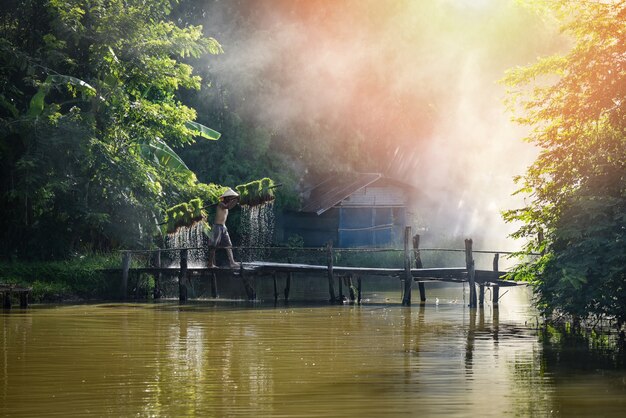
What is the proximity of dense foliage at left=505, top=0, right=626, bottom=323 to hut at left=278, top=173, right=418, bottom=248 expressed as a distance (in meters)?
25.1

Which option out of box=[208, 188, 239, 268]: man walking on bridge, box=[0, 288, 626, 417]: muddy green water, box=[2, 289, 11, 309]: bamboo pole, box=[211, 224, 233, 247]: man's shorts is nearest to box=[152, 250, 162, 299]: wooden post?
box=[208, 188, 239, 268]: man walking on bridge

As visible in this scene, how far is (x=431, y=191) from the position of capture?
5469 cm

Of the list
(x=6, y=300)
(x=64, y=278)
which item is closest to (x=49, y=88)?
(x=64, y=278)

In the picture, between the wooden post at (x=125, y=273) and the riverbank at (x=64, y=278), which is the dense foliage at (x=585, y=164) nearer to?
the wooden post at (x=125, y=273)

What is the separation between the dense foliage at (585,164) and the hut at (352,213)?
82.3 feet

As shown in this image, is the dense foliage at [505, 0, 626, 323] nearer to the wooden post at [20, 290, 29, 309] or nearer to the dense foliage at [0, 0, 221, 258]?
the wooden post at [20, 290, 29, 309]

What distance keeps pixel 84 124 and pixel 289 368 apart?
55.5ft

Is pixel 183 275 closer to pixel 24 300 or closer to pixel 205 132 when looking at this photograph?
pixel 24 300

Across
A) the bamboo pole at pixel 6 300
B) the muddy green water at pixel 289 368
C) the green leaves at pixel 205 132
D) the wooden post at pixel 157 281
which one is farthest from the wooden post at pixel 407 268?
the bamboo pole at pixel 6 300

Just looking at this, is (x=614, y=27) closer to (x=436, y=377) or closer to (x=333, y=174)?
(x=436, y=377)

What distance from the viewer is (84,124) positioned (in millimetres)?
30953

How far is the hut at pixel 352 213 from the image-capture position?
1868 inches

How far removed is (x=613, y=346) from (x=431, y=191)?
115 feet

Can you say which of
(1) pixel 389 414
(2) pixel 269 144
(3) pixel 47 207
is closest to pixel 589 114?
(1) pixel 389 414
